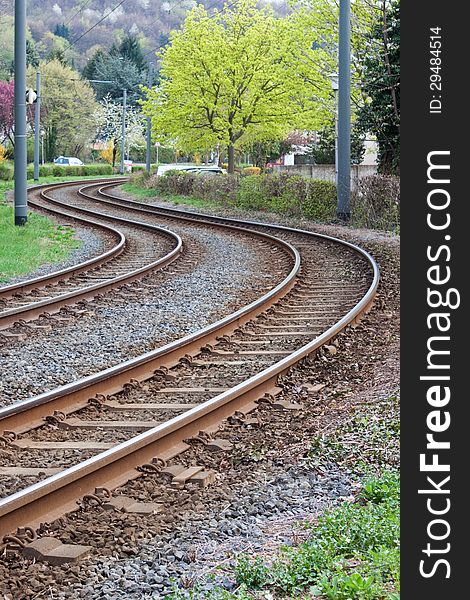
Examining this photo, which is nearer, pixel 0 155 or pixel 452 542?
pixel 452 542

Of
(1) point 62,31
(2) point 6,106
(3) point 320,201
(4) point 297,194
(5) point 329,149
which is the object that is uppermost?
(1) point 62,31

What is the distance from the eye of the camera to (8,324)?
11602 millimetres

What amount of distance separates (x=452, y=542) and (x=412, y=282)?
3.50ft

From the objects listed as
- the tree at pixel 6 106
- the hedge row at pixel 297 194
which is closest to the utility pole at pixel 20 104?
the hedge row at pixel 297 194

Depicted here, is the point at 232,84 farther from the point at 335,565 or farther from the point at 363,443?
the point at 335,565

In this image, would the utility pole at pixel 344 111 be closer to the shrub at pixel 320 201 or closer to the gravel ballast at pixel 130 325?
the shrub at pixel 320 201

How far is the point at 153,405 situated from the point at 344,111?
1810 cm

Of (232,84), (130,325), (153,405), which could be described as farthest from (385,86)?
(153,405)

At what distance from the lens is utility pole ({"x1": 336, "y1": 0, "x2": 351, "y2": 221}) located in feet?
81.0

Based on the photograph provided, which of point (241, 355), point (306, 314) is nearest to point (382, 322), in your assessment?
point (306, 314)

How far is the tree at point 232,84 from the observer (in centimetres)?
4091

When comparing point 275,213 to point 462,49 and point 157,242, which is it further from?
point 462,49

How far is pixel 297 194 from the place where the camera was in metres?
28.8

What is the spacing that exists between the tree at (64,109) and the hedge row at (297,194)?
56.7 meters
